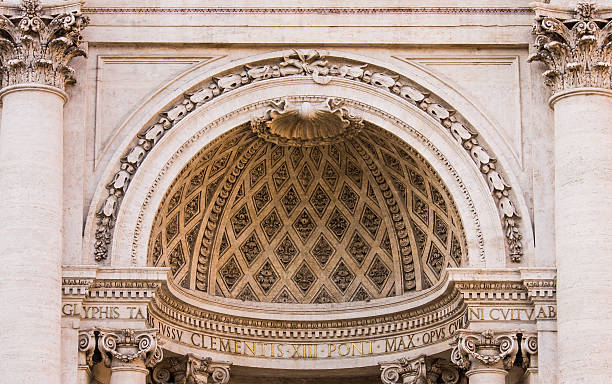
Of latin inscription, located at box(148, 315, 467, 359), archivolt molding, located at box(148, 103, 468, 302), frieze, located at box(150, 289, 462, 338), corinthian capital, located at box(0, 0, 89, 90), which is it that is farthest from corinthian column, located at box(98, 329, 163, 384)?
corinthian capital, located at box(0, 0, 89, 90)

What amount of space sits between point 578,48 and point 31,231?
26.8ft

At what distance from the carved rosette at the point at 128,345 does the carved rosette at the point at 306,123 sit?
3.55 meters

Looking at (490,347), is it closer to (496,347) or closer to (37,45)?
(496,347)

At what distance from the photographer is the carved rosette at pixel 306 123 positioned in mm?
27469

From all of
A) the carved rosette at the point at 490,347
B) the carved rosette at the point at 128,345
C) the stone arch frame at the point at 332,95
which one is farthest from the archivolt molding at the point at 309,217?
Result: the carved rosette at the point at 490,347

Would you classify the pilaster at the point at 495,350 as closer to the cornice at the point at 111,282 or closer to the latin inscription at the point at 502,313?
the latin inscription at the point at 502,313

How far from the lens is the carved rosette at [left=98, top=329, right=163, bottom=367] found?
86.2 feet

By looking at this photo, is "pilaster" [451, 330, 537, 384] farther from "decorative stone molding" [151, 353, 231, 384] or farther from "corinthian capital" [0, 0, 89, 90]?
"corinthian capital" [0, 0, 89, 90]

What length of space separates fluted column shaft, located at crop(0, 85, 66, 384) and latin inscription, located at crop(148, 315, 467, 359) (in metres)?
2.11

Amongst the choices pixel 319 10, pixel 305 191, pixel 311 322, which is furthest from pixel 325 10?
pixel 311 322

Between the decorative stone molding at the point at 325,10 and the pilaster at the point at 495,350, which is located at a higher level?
the decorative stone molding at the point at 325,10

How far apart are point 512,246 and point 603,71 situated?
9.24 ft

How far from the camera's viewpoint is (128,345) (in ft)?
86.5

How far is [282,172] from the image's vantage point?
2880 centimetres
